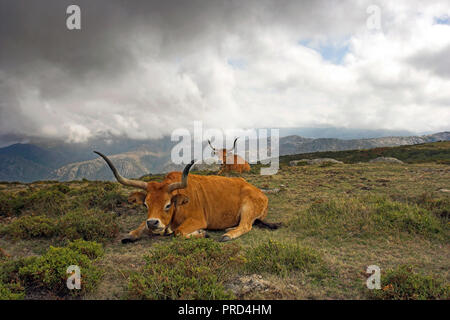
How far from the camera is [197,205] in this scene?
294 inches

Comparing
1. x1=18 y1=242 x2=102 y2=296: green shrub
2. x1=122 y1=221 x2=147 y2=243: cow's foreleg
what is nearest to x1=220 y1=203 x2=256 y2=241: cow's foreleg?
x1=122 y1=221 x2=147 y2=243: cow's foreleg

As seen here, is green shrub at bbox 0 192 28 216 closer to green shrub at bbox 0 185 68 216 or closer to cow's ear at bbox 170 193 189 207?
green shrub at bbox 0 185 68 216

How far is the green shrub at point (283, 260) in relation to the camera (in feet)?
14.9

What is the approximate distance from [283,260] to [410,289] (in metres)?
2.01

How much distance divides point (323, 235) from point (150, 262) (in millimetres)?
4866

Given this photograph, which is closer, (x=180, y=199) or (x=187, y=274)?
(x=187, y=274)

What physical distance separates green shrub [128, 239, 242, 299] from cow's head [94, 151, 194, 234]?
1067 millimetres

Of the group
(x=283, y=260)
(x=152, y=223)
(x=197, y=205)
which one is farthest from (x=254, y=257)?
(x=197, y=205)

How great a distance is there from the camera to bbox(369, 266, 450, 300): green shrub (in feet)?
11.6

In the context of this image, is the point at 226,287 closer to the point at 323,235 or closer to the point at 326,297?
the point at 326,297

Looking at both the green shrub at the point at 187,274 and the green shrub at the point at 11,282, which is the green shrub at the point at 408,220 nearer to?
the green shrub at the point at 187,274

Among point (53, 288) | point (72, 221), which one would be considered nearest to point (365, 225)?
point (53, 288)

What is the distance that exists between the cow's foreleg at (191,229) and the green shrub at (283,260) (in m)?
1.92

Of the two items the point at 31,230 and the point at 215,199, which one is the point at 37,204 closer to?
the point at 31,230
